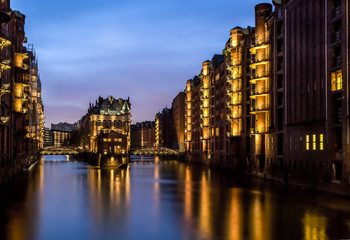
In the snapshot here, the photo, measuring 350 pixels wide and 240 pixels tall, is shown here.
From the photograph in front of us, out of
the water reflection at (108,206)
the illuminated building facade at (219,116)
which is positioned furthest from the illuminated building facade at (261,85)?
the water reflection at (108,206)

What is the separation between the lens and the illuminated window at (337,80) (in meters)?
51.7

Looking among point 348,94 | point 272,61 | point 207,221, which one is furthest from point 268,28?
point 207,221

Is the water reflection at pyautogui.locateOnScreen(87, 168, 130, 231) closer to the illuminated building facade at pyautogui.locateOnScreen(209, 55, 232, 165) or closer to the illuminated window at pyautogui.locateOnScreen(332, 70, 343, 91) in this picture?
the illuminated window at pyautogui.locateOnScreen(332, 70, 343, 91)

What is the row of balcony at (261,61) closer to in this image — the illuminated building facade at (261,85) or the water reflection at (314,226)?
the illuminated building facade at (261,85)

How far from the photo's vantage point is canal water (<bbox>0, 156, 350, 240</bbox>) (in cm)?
3098

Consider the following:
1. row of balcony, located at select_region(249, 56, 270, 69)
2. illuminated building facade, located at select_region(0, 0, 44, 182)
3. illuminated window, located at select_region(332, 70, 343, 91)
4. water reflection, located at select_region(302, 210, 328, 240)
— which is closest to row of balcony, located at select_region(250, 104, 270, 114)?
row of balcony, located at select_region(249, 56, 270, 69)

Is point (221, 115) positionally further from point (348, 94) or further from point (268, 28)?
point (348, 94)

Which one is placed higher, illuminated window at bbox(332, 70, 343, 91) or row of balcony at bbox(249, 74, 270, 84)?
row of balcony at bbox(249, 74, 270, 84)

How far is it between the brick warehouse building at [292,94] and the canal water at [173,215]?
6491 mm

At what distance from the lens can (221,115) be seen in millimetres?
113375

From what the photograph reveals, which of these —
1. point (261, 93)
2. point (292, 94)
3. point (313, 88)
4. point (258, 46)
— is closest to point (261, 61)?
point (258, 46)

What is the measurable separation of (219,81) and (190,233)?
88.6 meters

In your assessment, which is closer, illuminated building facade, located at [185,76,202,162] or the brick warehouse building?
the brick warehouse building

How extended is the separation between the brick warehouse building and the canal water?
21.3ft
